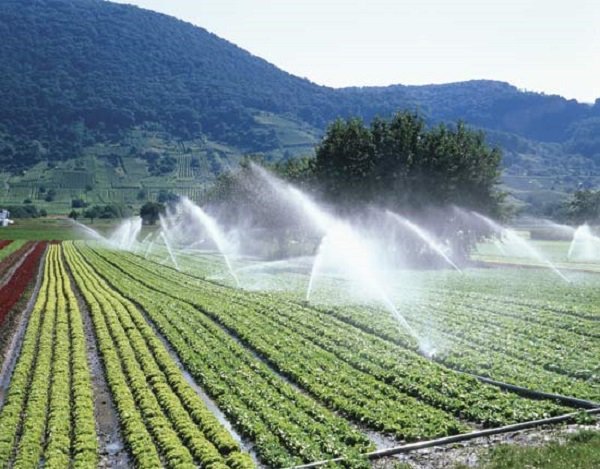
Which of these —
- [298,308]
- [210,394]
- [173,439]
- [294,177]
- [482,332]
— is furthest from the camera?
[294,177]

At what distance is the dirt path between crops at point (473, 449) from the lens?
49.5 ft

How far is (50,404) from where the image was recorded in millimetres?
19484

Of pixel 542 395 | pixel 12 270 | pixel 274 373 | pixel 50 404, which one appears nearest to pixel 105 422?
pixel 50 404

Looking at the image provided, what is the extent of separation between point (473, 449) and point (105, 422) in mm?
10027

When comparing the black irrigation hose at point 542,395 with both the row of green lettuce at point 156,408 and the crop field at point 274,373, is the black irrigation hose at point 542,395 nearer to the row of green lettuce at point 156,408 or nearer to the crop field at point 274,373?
the crop field at point 274,373

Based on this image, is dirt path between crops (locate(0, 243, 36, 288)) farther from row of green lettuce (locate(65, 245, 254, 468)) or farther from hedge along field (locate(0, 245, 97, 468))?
row of green lettuce (locate(65, 245, 254, 468))

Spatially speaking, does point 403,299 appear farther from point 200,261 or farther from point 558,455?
point 200,261

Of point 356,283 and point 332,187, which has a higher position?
point 332,187

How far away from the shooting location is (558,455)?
49.0 feet

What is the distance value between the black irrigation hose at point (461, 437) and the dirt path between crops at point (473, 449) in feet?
0.45

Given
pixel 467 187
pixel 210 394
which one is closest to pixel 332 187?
pixel 467 187

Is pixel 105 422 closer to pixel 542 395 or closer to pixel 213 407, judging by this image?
pixel 213 407

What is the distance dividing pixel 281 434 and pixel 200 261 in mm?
62469

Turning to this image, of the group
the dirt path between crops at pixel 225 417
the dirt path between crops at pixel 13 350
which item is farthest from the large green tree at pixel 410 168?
the dirt path between crops at pixel 225 417
